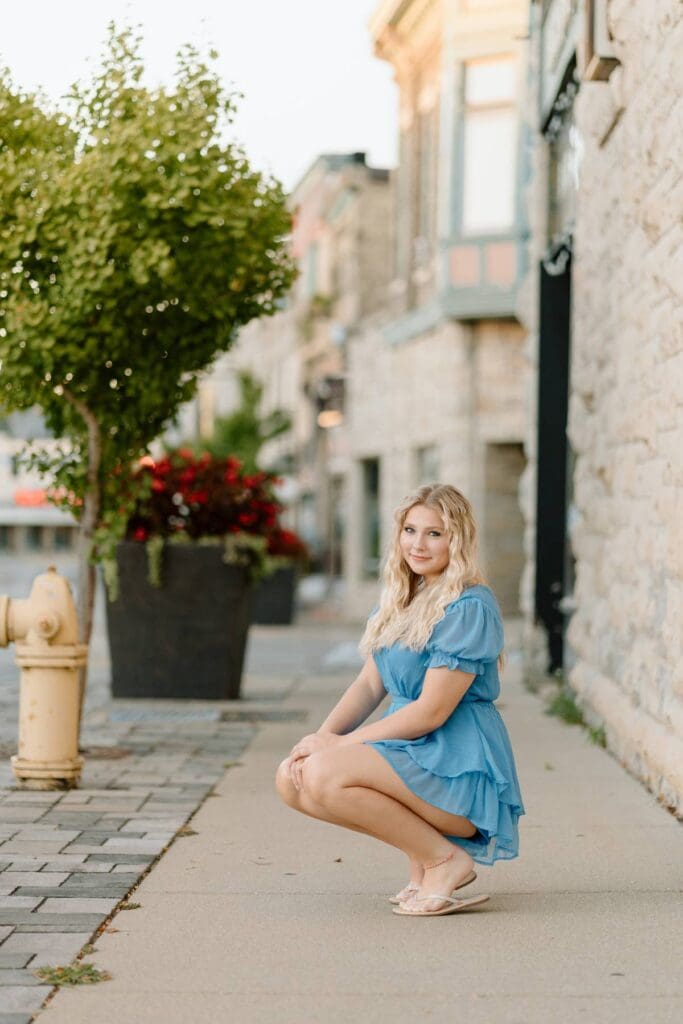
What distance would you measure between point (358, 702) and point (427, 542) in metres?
0.56

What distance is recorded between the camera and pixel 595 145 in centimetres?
980

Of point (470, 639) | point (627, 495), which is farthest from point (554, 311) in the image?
point (470, 639)

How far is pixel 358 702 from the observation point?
5172 mm

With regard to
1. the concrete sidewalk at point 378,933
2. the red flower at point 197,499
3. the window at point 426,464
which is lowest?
the concrete sidewalk at point 378,933

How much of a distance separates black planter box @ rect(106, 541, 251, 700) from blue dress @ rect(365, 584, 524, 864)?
594 centimetres

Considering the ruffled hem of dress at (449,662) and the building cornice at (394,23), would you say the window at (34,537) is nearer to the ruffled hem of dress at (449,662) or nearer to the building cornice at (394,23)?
the building cornice at (394,23)

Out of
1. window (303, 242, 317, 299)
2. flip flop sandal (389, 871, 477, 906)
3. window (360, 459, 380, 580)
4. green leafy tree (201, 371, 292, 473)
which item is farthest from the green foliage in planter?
window (303, 242, 317, 299)

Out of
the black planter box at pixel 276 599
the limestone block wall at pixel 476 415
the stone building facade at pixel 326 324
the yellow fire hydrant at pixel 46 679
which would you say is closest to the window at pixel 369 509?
the stone building facade at pixel 326 324

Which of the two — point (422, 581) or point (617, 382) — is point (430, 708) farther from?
point (617, 382)

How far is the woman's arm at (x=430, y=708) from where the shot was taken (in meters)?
4.90

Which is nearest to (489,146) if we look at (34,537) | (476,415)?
(476,415)

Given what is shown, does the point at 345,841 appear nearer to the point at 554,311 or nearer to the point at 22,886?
the point at 22,886

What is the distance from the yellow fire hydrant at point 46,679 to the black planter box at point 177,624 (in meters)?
3.55

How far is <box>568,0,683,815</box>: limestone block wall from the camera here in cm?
689
